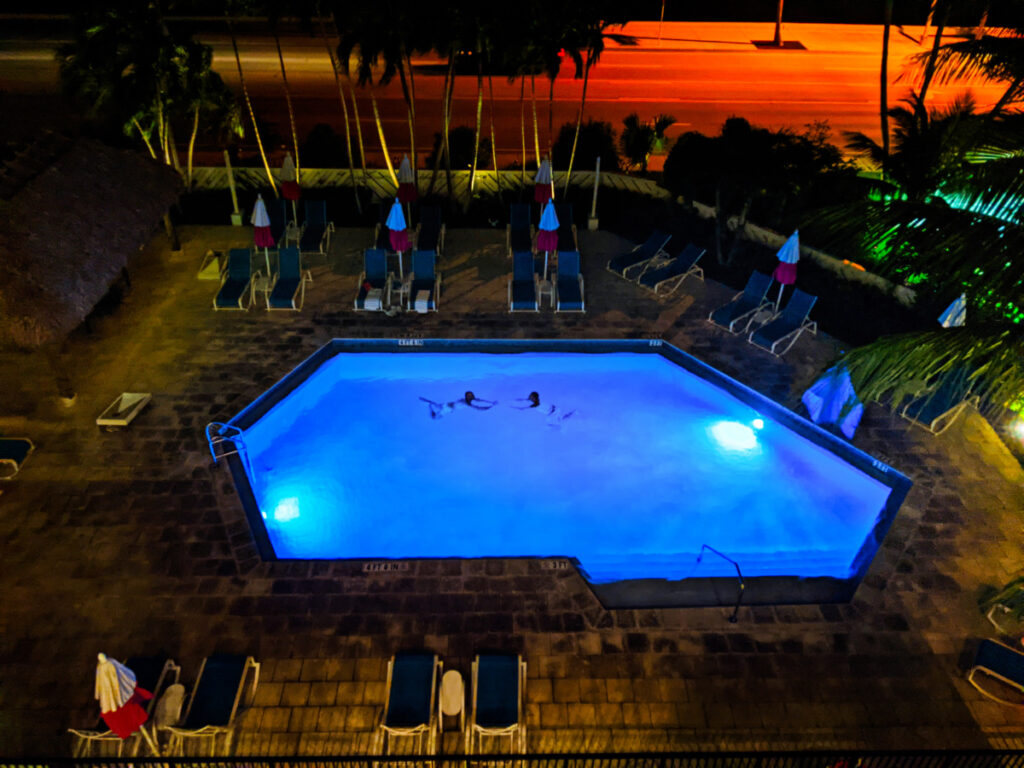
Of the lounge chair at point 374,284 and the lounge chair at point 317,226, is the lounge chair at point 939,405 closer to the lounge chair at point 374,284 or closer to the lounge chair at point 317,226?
the lounge chair at point 374,284

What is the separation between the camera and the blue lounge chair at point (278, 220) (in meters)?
16.0

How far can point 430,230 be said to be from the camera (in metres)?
16.3

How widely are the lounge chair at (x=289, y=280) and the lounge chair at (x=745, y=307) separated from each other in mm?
8228

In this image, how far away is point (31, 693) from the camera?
7.54m

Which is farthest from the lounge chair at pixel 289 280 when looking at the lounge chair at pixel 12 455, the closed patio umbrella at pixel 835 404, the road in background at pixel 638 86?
the closed patio umbrella at pixel 835 404

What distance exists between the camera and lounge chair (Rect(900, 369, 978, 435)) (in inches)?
443

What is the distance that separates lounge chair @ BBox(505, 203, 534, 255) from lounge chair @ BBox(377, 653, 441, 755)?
10.1 m

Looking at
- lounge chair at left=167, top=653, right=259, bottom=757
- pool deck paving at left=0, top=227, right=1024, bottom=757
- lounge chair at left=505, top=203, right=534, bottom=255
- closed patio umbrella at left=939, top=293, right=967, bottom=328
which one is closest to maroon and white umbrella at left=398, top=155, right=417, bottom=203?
lounge chair at left=505, top=203, right=534, bottom=255

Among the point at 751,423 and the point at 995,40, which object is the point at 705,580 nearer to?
the point at 751,423

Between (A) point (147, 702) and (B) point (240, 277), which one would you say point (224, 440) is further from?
(B) point (240, 277)

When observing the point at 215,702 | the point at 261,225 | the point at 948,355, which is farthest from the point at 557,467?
Result: the point at 261,225

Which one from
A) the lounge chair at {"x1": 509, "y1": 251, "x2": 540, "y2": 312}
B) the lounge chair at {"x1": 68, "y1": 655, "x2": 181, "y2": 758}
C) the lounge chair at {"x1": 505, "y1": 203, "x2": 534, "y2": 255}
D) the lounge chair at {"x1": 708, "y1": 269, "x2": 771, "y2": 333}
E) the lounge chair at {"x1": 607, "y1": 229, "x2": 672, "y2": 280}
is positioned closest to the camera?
the lounge chair at {"x1": 68, "y1": 655, "x2": 181, "y2": 758}

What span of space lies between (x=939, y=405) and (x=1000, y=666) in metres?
4.75

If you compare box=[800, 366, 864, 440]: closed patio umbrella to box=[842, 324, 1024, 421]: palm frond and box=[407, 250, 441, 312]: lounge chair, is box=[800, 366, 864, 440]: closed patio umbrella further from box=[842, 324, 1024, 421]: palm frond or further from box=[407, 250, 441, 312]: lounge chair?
box=[407, 250, 441, 312]: lounge chair
